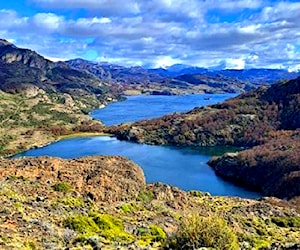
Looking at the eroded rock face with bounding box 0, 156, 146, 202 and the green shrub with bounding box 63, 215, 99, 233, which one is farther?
the eroded rock face with bounding box 0, 156, 146, 202

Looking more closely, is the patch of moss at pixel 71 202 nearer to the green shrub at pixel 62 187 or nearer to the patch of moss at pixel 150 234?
the green shrub at pixel 62 187

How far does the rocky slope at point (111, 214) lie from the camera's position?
28.2m

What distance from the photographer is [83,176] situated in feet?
178

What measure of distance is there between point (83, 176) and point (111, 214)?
44.0 ft

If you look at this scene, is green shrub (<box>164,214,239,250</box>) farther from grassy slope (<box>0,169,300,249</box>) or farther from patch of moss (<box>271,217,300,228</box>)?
patch of moss (<box>271,217,300,228</box>)

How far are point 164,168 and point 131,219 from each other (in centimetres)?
12341

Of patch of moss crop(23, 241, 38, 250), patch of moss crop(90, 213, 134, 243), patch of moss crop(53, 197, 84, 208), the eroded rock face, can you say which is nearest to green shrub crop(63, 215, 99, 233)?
patch of moss crop(90, 213, 134, 243)

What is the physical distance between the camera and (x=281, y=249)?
2616 cm

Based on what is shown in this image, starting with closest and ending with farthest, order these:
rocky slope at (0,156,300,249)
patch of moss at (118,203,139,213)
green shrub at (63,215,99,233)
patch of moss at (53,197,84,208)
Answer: rocky slope at (0,156,300,249) < green shrub at (63,215,99,233) < patch of moss at (53,197,84,208) < patch of moss at (118,203,139,213)

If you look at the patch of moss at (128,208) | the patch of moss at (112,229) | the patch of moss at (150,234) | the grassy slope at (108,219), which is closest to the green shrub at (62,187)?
the grassy slope at (108,219)

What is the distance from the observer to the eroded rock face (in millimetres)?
50094

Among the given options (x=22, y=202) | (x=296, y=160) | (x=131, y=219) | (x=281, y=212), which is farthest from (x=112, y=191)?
(x=296, y=160)

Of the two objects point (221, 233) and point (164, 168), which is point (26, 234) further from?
point (164, 168)

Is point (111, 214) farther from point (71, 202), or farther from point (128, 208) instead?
point (128, 208)
